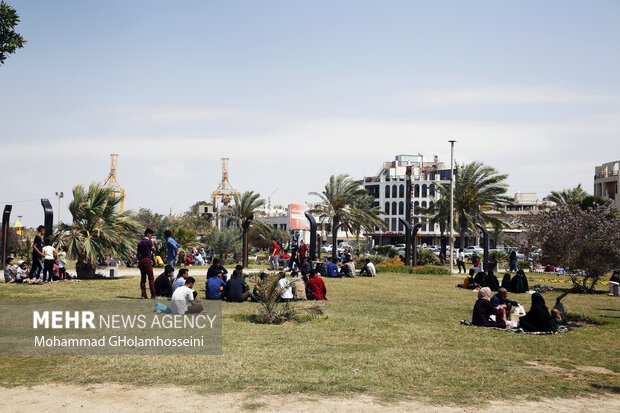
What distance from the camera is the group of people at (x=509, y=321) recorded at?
13.3m

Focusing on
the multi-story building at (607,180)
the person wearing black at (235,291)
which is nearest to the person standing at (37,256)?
the person wearing black at (235,291)

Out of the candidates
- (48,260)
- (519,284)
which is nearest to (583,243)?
(519,284)

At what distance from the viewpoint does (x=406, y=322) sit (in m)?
14.4

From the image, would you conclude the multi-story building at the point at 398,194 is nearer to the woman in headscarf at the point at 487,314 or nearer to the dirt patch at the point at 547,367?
the woman in headscarf at the point at 487,314

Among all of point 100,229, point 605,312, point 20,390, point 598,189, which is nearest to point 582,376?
point 20,390

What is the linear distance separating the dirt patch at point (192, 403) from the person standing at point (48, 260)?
13.4 meters

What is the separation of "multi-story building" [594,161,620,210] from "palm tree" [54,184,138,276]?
65.1 m

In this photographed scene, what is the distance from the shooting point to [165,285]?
1725 cm

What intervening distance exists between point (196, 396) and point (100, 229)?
56.5ft

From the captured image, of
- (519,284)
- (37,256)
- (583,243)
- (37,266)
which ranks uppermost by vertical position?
(583,243)

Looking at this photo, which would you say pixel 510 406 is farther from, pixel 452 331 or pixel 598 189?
pixel 598 189

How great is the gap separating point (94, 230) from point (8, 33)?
399 inches

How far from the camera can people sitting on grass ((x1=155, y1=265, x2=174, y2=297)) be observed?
17234mm

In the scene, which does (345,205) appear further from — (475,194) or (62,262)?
(62,262)
